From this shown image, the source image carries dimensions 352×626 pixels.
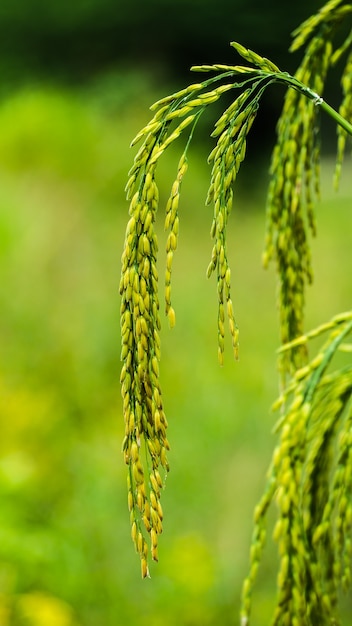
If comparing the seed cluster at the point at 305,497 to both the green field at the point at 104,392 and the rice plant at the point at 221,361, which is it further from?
the green field at the point at 104,392

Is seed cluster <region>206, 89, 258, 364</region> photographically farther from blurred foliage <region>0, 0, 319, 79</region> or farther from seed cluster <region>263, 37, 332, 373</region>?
blurred foliage <region>0, 0, 319, 79</region>

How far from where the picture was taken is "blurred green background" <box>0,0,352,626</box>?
2.72 metres

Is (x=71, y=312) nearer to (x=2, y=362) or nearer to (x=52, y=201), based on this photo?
(x=2, y=362)

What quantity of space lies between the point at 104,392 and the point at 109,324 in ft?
1.87

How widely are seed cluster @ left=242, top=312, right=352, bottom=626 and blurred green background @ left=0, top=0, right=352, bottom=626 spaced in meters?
1.32

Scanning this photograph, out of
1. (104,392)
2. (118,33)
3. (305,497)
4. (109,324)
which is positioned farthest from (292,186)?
(118,33)

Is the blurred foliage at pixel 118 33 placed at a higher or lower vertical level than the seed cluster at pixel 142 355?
higher

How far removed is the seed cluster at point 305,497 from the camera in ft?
3.01

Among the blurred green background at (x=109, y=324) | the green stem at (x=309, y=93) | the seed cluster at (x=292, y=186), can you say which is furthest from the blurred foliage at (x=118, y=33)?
the green stem at (x=309, y=93)

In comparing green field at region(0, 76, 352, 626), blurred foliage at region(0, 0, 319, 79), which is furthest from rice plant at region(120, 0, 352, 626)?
blurred foliage at region(0, 0, 319, 79)

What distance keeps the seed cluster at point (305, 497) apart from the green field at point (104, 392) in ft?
4.34

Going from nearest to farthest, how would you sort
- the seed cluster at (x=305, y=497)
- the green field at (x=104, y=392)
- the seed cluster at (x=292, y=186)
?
the seed cluster at (x=305, y=497) < the seed cluster at (x=292, y=186) < the green field at (x=104, y=392)

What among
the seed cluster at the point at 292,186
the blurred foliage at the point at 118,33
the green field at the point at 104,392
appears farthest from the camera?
the blurred foliage at the point at 118,33

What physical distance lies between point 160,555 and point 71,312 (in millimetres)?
1984
